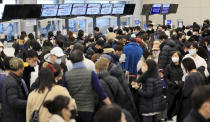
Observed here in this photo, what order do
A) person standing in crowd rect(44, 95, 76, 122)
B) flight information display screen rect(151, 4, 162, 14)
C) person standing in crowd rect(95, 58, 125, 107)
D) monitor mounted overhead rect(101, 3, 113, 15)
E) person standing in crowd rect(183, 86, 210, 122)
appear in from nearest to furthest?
person standing in crowd rect(183, 86, 210, 122) → person standing in crowd rect(44, 95, 76, 122) → person standing in crowd rect(95, 58, 125, 107) → monitor mounted overhead rect(101, 3, 113, 15) → flight information display screen rect(151, 4, 162, 14)

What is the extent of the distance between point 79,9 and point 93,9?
0.87m

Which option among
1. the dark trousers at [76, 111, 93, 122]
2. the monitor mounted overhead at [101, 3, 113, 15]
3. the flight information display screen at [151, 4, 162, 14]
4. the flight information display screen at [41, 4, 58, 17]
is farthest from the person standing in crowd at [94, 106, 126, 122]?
the flight information display screen at [151, 4, 162, 14]

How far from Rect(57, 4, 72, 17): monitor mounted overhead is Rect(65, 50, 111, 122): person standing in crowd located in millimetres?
9700

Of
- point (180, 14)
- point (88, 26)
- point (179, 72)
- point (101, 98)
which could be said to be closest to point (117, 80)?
point (101, 98)

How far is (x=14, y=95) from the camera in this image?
5.06 meters

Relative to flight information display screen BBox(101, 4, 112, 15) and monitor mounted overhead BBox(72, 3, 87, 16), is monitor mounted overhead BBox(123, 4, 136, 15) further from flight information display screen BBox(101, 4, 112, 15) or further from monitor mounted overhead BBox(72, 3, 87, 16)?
monitor mounted overhead BBox(72, 3, 87, 16)

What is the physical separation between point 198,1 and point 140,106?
23730mm

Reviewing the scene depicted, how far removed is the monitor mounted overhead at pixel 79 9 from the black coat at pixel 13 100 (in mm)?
10225

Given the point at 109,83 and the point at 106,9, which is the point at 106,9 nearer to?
the point at 106,9

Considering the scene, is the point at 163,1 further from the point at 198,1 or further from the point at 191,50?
the point at 191,50

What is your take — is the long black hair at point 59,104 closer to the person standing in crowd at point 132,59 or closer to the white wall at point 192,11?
the person standing in crowd at point 132,59

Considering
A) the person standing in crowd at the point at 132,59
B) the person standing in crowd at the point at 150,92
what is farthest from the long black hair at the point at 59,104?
the person standing in crowd at the point at 132,59

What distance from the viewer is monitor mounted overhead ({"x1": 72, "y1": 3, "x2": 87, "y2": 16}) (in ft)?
50.1

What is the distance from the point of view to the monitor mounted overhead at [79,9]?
15271 millimetres
